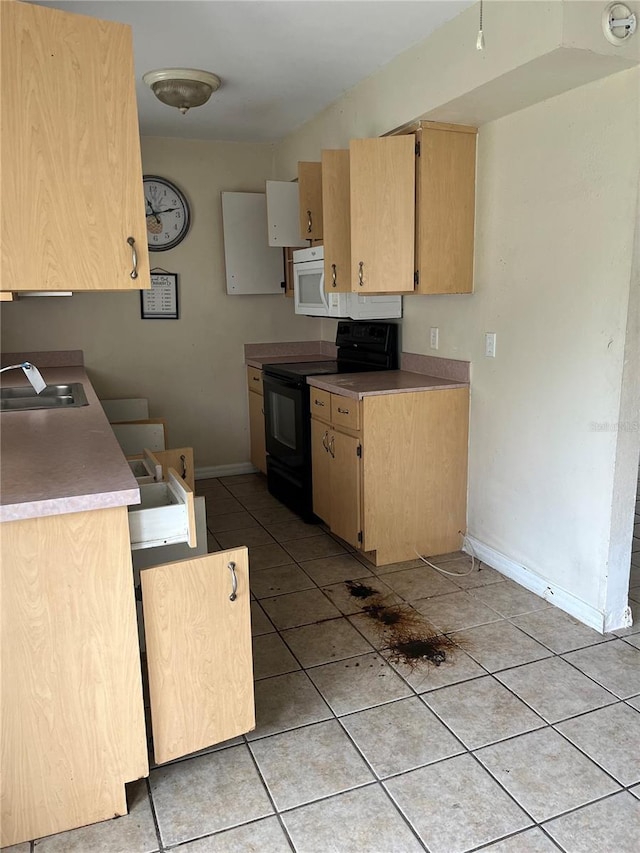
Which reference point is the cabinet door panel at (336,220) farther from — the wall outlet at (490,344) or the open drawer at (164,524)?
the open drawer at (164,524)

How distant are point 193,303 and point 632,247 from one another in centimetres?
304

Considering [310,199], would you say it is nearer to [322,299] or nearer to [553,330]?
[322,299]

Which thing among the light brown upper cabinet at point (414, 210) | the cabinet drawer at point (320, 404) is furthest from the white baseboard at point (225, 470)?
the light brown upper cabinet at point (414, 210)

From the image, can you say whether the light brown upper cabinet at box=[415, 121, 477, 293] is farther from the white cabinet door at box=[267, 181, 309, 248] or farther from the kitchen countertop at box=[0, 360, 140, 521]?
the kitchen countertop at box=[0, 360, 140, 521]

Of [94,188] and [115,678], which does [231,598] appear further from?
[94,188]

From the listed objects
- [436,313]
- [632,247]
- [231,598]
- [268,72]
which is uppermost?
[268,72]

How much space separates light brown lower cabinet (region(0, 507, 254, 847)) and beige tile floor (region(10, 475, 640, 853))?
0.40ft

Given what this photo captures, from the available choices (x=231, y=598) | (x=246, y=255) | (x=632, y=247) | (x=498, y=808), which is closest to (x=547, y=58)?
(x=632, y=247)

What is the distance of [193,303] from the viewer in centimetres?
459

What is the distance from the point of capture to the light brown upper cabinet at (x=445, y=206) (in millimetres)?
2951

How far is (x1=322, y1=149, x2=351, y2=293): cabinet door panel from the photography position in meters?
3.28

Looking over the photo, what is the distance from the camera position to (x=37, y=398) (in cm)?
304

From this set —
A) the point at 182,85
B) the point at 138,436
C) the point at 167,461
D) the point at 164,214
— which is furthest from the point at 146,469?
the point at 164,214

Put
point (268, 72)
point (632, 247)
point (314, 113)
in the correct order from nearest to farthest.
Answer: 1. point (632, 247)
2. point (268, 72)
3. point (314, 113)
